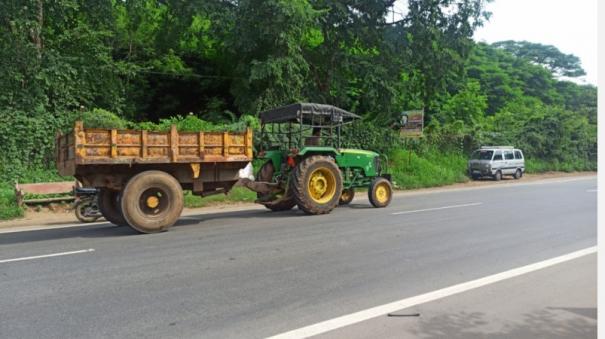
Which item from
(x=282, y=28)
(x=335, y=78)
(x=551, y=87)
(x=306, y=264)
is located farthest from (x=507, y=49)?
(x=306, y=264)

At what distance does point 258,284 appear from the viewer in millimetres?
5605

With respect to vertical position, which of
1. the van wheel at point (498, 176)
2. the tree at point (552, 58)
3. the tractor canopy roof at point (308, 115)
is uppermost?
the tree at point (552, 58)

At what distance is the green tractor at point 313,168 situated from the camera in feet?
38.4

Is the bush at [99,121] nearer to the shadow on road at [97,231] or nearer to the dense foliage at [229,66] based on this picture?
the dense foliage at [229,66]

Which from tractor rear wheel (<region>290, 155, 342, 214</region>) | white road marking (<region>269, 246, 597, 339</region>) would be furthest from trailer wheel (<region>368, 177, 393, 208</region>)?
white road marking (<region>269, 246, 597, 339</region>)

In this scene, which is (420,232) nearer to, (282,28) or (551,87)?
(282,28)

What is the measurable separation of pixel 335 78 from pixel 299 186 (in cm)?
1532

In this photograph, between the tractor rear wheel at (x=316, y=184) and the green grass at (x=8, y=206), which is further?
the green grass at (x=8, y=206)

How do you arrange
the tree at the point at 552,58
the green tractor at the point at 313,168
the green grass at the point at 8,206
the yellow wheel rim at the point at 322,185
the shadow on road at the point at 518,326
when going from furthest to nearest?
the tree at the point at 552,58
the green grass at the point at 8,206
the yellow wheel rim at the point at 322,185
the green tractor at the point at 313,168
the shadow on road at the point at 518,326

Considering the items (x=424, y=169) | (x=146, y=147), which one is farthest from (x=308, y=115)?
(x=424, y=169)

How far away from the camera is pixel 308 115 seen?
12.5 metres

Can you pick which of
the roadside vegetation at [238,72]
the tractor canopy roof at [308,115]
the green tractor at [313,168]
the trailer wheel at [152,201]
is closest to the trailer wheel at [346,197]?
the green tractor at [313,168]

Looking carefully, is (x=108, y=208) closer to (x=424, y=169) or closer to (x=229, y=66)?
(x=424, y=169)

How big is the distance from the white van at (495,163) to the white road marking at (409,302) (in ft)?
71.4
